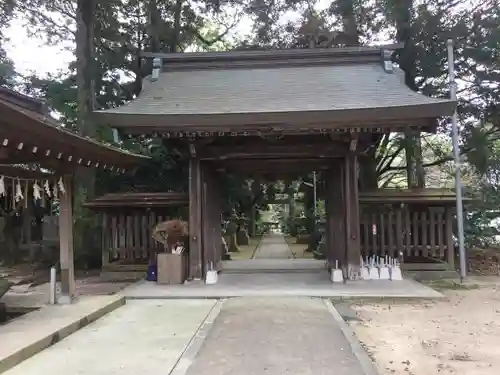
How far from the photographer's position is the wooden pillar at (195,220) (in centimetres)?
944

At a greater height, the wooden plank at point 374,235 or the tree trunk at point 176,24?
the tree trunk at point 176,24

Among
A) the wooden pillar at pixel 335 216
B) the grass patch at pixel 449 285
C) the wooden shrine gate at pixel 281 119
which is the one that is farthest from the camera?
the wooden pillar at pixel 335 216

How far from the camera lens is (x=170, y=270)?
363 inches

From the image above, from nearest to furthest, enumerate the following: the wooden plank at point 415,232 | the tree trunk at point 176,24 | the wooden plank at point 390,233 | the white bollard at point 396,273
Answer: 1. the white bollard at point 396,273
2. the wooden plank at point 390,233
3. the wooden plank at point 415,232
4. the tree trunk at point 176,24

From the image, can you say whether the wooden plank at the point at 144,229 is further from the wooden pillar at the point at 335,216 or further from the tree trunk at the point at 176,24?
the tree trunk at the point at 176,24

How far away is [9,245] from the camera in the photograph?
47.3 ft

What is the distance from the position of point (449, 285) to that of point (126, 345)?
6.47m

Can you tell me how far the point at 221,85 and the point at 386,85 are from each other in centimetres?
344

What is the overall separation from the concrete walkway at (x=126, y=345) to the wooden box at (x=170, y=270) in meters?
2.20

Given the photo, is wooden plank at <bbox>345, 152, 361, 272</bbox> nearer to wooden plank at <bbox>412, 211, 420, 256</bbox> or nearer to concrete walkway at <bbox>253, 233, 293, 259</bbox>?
wooden plank at <bbox>412, 211, 420, 256</bbox>

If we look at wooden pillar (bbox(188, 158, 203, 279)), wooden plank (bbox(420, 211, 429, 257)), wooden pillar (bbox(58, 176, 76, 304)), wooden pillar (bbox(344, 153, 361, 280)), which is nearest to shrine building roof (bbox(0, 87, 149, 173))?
wooden pillar (bbox(58, 176, 76, 304))

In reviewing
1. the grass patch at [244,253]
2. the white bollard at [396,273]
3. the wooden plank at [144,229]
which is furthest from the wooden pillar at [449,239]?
the wooden plank at [144,229]

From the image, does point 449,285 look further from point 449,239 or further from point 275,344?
point 275,344

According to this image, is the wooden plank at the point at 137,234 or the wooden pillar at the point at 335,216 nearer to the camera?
the wooden pillar at the point at 335,216
